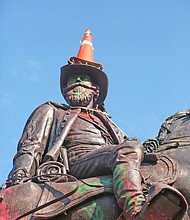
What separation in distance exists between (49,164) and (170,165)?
1.62 meters

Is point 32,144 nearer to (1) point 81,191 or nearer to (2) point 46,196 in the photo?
(2) point 46,196

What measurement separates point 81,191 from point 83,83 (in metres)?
2.60

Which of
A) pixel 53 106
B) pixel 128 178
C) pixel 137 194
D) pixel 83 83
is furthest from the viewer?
pixel 83 83

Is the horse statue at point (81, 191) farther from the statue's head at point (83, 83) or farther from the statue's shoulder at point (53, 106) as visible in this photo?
the statue's head at point (83, 83)

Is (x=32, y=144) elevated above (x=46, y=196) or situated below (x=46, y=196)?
above

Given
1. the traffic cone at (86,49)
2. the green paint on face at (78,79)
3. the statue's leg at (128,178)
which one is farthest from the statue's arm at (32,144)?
the traffic cone at (86,49)

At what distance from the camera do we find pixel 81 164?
7.50m

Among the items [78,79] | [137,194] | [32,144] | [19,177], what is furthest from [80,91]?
[137,194]

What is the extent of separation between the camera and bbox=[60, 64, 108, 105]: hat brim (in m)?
9.13

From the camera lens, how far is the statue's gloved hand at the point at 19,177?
290 inches

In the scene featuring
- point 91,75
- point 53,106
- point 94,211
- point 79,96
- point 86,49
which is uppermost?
point 86,49

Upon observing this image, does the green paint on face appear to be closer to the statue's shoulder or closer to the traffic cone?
the statue's shoulder

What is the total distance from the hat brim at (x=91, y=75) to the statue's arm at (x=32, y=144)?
69 cm

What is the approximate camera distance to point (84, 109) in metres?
8.87
